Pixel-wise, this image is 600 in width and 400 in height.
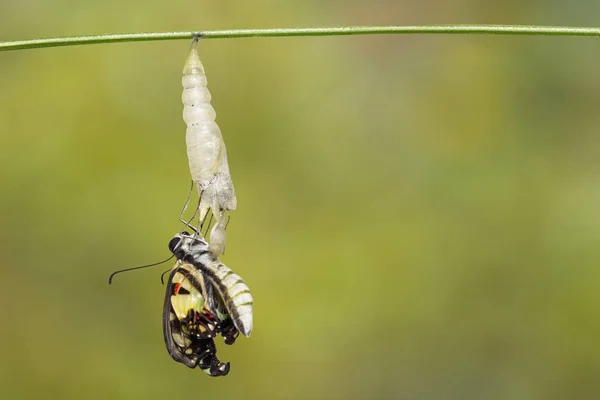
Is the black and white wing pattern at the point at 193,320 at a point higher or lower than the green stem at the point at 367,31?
lower

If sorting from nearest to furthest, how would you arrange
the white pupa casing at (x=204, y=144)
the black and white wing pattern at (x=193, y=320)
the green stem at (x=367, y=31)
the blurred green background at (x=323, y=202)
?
1. the green stem at (x=367, y=31)
2. the white pupa casing at (x=204, y=144)
3. the black and white wing pattern at (x=193, y=320)
4. the blurred green background at (x=323, y=202)

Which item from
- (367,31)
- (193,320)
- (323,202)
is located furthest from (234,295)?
(323,202)

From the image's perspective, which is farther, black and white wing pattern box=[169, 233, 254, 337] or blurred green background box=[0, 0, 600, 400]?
blurred green background box=[0, 0, 600, 400]

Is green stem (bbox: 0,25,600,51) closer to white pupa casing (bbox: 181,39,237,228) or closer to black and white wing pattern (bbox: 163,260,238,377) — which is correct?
white pupa casing (bbox: 181,39,237,228)

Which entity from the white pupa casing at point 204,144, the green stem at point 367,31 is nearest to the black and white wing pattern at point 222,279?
the white pupa casing at point 204,144

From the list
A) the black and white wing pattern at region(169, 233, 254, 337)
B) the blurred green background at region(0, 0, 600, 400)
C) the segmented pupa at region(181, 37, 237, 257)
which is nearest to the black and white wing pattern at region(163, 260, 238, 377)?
the black and white wing pattern at region(169, 233, 254, 337)

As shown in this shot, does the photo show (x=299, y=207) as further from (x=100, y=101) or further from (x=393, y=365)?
(x=100, y=101)

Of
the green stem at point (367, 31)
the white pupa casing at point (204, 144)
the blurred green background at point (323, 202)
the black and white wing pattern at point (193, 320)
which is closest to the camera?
the green stem at point (367, 31)

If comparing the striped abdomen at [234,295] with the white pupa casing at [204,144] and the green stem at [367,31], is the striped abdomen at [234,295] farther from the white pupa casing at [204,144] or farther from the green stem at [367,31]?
the green stem at [367,31]
